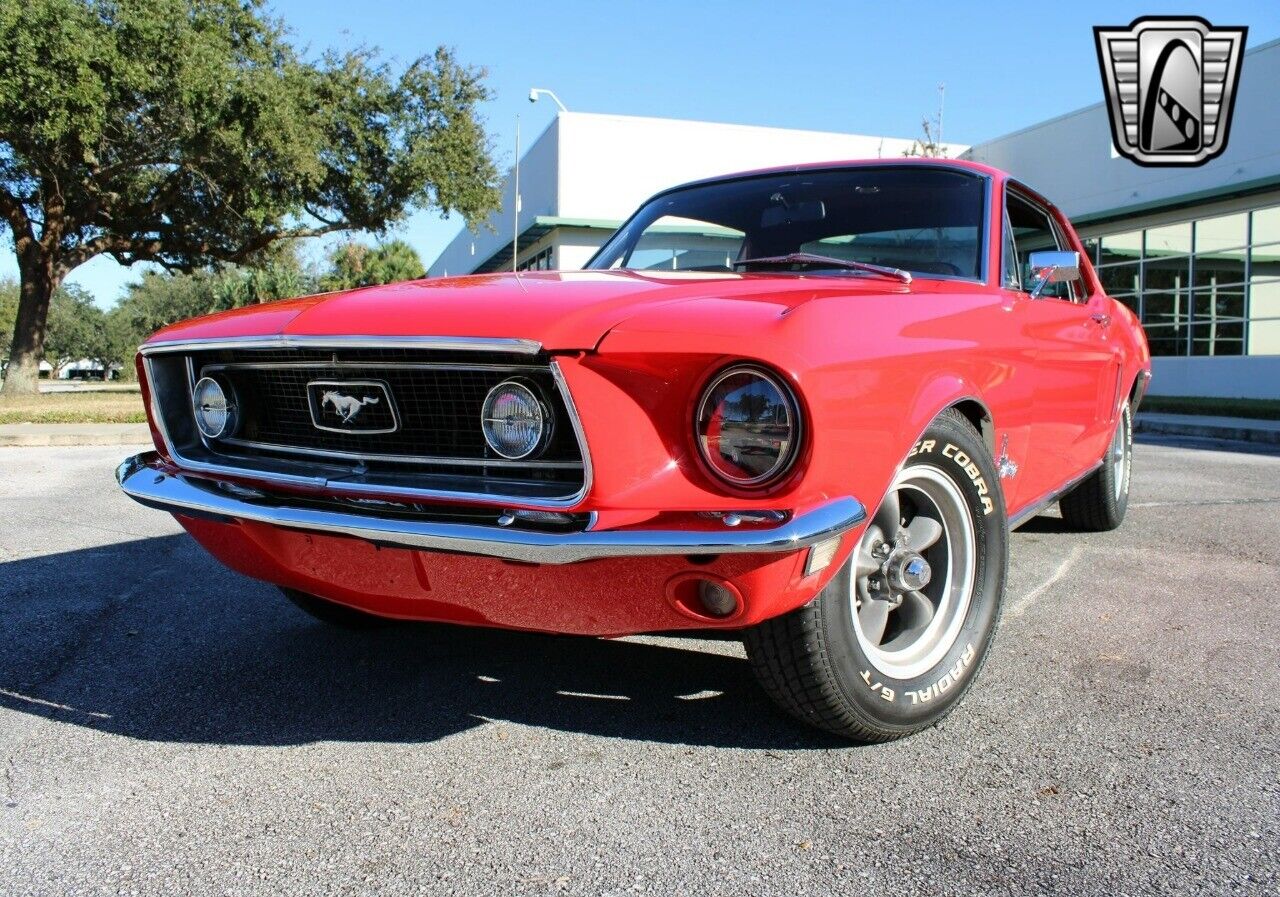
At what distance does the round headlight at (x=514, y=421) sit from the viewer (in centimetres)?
229

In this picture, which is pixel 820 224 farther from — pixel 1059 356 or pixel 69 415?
pixel 69 415

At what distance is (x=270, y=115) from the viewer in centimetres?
1694

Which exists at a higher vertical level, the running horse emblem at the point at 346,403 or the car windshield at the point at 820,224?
the car windshield at the point at 820,224

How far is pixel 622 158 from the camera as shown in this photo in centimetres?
2603

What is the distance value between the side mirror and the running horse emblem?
2269mm

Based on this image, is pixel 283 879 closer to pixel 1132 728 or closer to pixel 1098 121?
pixel 1132 728

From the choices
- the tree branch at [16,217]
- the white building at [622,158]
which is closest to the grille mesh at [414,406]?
the tree branch at [16,217]

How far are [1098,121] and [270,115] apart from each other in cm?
1612

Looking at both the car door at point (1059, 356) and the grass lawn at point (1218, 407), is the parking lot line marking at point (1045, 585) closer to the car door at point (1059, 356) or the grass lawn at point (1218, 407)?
the car door at point (1059, 356)

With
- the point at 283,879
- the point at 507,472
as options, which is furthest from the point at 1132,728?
the point at 283,879

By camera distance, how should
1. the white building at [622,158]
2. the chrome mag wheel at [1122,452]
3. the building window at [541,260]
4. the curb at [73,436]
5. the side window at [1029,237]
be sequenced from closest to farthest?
A: 1. the side window at [1029,237]
2. the chrome mag wheel at [1122,452]
3. the curb at [73,436]
4. the white building at [622,158]
5. the building window at [541,260]

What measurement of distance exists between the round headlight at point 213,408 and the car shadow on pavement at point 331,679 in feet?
2.42

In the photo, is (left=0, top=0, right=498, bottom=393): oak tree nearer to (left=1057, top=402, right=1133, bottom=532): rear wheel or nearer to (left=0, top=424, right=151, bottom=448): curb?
(left=0, top=424, right=151, bottom=448): curb

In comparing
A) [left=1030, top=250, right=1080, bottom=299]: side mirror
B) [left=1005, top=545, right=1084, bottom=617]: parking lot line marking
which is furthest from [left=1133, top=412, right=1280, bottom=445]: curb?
[left=1030, top=250, right=1080, bottom=299]: side mirror
